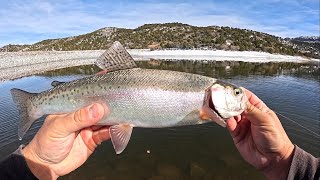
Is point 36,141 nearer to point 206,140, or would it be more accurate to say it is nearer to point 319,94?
point 206,140

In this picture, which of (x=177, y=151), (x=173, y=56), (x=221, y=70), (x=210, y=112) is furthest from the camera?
(x=173, y=56)

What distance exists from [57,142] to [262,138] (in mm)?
2974

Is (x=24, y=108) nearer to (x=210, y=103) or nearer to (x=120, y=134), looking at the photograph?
(x=120, y=134)

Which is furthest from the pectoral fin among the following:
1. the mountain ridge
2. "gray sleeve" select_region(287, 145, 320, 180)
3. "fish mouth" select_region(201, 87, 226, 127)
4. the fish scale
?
the mountain ridge

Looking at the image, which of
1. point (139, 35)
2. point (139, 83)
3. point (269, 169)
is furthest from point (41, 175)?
point (139, 35)

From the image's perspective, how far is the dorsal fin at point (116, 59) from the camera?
5.16 meters

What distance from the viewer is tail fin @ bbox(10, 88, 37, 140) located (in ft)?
18.2

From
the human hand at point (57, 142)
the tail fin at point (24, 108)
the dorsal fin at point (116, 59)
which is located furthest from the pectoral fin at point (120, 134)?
the tail fin at point (24, 108)

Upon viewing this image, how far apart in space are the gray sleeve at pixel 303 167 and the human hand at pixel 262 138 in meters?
0.14

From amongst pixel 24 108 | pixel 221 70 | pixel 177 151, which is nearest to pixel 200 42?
pixel 221 70

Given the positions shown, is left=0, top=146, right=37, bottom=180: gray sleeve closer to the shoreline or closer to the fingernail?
the fingernail

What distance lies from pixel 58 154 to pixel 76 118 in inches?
31.3

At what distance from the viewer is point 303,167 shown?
4910 mm

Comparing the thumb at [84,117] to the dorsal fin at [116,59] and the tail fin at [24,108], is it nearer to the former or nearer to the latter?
the dorsal fin at [116,59]
